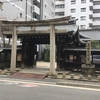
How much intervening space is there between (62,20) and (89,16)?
4953 centimetres

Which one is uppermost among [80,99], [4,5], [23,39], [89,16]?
[89,16]

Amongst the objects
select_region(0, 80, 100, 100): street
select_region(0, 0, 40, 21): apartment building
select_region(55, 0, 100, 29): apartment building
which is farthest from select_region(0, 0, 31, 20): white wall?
select_region(55, 0, 100, 29): apartment building

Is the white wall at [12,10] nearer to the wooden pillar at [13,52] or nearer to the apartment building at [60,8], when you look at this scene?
the wooden pillar at [13,52]

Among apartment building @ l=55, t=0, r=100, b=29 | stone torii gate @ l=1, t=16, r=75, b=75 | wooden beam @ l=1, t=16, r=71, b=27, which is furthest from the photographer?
apartment building @ l=55, t=0, r=100, b=29

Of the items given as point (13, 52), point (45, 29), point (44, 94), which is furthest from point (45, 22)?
point (44, 94)

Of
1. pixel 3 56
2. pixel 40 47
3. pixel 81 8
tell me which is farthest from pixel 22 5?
pixel 81 8

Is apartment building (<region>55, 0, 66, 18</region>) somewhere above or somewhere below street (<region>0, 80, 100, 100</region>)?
above

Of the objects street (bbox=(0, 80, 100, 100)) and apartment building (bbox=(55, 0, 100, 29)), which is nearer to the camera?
street (bbox=(0, 80, 100, 100))

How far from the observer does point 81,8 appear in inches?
2515

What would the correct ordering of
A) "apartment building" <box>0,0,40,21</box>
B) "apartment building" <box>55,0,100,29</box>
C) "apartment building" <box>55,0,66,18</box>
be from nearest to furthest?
"apartment building" <box>0,0,40,21</box> → "apartment building" <box>55,0,100,29</box> → "apartment building" <box>55,0,66,18</box>

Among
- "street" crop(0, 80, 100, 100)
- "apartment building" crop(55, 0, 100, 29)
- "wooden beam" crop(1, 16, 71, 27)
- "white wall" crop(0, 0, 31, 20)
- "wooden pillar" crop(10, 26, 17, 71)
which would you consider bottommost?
"street" crop(0, 80, 100, 100)

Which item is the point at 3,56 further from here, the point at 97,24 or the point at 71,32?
the point at 97,24

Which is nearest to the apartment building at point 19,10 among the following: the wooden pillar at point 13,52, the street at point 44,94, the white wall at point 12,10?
the white wall at point 12,10

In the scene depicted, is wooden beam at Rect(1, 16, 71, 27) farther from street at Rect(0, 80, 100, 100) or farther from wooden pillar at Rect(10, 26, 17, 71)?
street at Rect(0, 80, 100, 100)
